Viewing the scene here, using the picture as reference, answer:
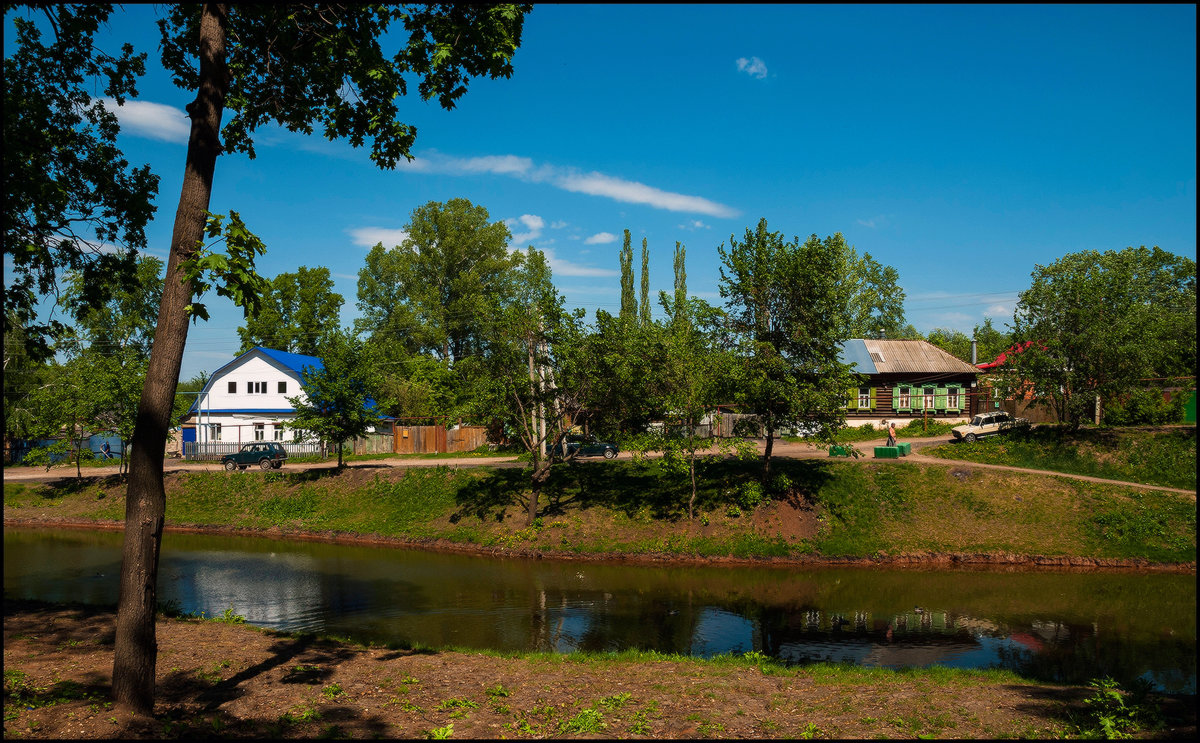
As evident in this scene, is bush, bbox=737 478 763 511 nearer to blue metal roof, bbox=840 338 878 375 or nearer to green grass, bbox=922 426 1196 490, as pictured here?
green grass, bbox=922 426 1196 490

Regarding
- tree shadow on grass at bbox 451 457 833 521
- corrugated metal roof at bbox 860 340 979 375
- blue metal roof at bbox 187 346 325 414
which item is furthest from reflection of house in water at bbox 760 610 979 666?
blue metal roof at bbox 187 346 325 414

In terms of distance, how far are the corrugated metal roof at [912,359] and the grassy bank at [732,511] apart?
2120 cm

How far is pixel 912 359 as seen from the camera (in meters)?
53.2

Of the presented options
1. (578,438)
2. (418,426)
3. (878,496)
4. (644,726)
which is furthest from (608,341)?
(418,426)

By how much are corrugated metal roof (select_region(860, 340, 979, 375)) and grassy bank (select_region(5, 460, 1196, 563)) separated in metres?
21.2

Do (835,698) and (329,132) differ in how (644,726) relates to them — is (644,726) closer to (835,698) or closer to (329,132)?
(835,698)

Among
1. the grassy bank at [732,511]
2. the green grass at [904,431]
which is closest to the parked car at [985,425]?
the green grass at [904,431]

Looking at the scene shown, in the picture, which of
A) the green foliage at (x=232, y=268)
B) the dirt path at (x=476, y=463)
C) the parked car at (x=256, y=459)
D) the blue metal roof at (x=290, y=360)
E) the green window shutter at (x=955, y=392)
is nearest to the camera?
the green foliage at (x=232, y=268)

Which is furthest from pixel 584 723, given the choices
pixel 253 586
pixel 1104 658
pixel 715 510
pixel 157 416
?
pixel 715 510

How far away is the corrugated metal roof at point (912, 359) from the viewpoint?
170 ft

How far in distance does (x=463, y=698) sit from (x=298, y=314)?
67273 mm

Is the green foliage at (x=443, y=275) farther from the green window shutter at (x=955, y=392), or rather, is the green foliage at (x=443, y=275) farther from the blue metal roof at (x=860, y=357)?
the green window shutter at (x=955, y=392)

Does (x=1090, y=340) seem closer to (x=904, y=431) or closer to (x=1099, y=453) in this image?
(x=1099, y=453)

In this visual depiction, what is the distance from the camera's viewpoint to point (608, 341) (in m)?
28.7
